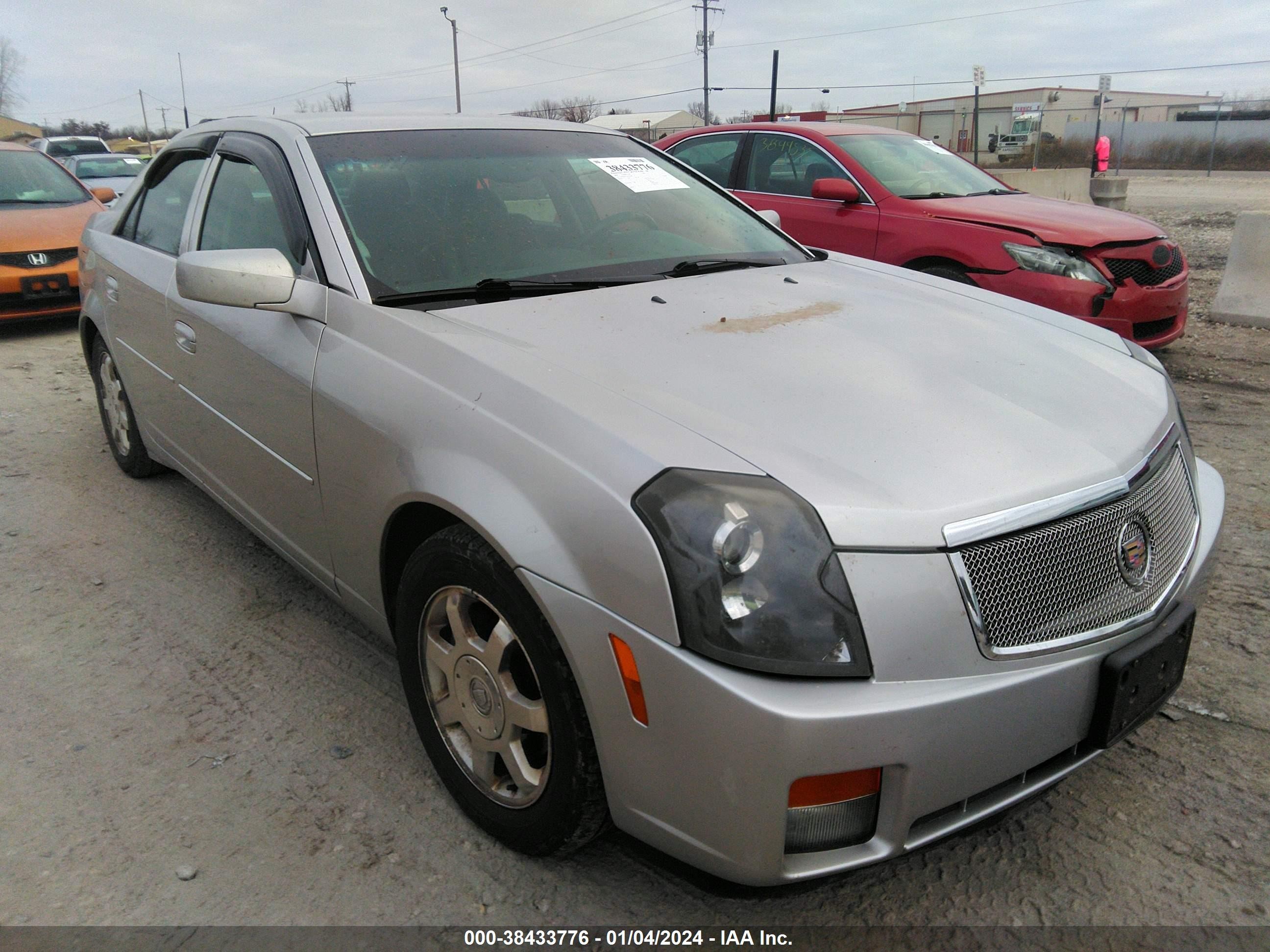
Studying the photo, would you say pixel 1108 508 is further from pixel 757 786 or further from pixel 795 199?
pixel 795 199

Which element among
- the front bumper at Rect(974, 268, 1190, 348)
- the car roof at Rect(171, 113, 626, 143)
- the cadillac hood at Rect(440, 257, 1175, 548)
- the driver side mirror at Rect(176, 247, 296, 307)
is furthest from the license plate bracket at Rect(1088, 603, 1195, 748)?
the front bumper at Rect(974, 268, 1190, 348)

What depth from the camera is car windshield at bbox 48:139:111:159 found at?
80.5ft

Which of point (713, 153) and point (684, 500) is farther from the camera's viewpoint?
point (713, 153)

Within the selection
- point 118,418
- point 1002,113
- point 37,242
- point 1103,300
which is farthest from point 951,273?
point 1002,113

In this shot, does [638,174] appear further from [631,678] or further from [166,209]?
[631,678]

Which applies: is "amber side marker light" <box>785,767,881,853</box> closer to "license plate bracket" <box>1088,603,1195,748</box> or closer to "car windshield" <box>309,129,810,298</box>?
"license plate bracket" <box>1088,603,1195,748</box>

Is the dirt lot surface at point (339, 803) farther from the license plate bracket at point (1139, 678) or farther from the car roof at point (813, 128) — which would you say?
the car roof at point (813, 128)

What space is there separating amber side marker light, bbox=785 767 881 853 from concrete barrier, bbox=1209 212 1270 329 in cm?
727

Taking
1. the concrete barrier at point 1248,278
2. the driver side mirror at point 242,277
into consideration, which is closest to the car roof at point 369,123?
the driver side mirror at point 242,277

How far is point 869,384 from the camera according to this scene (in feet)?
6.60

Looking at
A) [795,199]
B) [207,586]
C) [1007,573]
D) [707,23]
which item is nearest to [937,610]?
[1007,573]

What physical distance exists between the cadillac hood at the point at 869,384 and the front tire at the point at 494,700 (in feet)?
1.40

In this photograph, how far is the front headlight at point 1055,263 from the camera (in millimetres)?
5371

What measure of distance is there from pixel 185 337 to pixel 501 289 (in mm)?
1294
